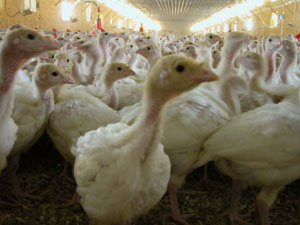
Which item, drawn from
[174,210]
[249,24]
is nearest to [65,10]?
[249,24]

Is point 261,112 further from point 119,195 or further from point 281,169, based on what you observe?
point 119,195

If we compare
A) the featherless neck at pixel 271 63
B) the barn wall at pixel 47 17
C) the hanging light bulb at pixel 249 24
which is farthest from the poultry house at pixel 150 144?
the hanging light bulb at pixel 249 24

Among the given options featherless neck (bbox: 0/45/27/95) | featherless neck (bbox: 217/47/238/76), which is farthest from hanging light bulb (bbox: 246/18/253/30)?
featherless neck (bbox: 0/45/27/95)

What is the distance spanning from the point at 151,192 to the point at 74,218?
106 cm

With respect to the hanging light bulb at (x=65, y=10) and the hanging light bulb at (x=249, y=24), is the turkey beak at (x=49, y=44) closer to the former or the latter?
the hanging light bulb at (x=65, y=10)

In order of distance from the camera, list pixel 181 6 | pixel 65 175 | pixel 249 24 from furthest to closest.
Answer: pixel 249 24 → pixel 181 6 → pixel 65 175

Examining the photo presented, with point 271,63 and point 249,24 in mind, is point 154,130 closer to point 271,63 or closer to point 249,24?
point 271,63

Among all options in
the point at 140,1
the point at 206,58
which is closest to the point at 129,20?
the point at 140,1

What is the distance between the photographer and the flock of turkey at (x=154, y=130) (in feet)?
5.57

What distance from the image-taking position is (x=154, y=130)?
5.56 ft

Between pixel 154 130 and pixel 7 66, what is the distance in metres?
1.22

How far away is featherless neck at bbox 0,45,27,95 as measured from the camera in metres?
2.09

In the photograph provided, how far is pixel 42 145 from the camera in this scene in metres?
3.87

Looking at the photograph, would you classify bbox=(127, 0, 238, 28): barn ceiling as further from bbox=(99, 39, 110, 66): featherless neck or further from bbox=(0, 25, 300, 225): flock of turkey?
bbox=(0, 25, 300, 225): flock of turkey
